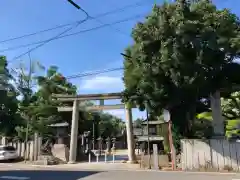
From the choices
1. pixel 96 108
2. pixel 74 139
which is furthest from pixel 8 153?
pixel 96 108

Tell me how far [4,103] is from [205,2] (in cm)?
2532

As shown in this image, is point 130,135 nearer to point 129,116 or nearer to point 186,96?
point 129,116

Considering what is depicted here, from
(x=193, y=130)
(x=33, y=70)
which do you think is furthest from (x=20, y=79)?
(x=193, y=130)

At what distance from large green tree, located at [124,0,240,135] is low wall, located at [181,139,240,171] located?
2.45 m

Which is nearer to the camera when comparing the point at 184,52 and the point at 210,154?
the point at 184,52

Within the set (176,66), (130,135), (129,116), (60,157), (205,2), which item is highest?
(205,2)

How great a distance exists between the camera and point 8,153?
27891mm

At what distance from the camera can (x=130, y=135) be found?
24484mm

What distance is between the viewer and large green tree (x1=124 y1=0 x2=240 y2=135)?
50.5 ft

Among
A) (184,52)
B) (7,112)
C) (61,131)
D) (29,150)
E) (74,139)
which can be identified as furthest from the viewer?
(7,112)

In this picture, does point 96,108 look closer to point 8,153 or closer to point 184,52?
point 8,153

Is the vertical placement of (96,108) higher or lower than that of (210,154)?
higher

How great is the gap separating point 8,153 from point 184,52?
1971cm

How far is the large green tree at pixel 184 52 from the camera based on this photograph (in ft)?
50.5
